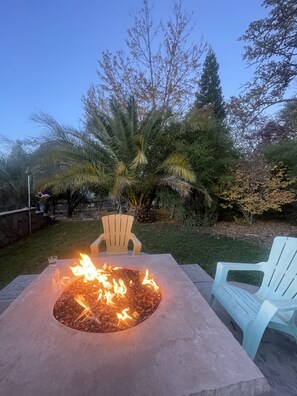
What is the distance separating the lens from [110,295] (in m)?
1.68

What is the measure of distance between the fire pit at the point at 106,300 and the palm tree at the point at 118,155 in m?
4.05

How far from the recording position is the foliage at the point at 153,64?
457 inches

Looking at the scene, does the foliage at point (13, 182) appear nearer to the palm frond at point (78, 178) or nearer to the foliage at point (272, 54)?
the palm frond at point (78, 178)

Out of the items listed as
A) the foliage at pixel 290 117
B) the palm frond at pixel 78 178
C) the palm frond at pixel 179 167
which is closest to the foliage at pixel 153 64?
the foliage at pixel 290 117

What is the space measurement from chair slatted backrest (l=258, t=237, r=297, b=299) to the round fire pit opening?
1.20m

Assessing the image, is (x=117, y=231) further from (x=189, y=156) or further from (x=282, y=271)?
(x=189, y=156)

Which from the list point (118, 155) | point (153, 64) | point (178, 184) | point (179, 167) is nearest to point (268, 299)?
point (178, 184)

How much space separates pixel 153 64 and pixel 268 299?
12.9 m

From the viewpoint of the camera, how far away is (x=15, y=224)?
596cm

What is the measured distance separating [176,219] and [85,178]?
322 cm

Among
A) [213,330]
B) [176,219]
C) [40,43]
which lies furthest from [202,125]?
[40,43]

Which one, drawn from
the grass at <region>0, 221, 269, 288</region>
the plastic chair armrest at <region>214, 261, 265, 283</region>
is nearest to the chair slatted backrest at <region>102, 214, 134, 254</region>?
the grass at <region>0, 221, 269, 288</region>

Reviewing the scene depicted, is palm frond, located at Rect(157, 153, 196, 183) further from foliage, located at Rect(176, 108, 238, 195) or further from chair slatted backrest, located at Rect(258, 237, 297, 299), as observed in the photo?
chair slatted backrest, located at Rect(258, 237, 297, 299)

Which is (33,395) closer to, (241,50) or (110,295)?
(110,295)
